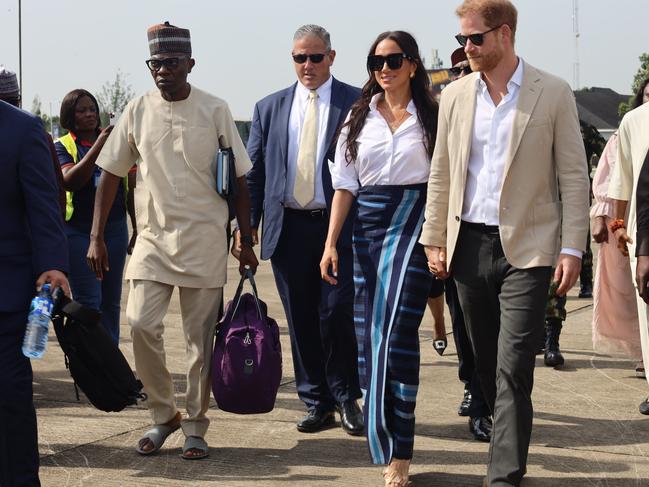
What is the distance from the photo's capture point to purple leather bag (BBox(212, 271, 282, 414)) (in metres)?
5.97

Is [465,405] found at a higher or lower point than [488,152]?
lower

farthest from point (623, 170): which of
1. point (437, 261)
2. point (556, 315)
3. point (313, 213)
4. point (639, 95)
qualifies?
point (556, 315)

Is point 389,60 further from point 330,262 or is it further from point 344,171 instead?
point 330,262

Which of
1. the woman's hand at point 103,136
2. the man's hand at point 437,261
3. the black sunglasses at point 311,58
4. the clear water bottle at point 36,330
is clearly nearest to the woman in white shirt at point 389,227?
the man's hand at point 437,261

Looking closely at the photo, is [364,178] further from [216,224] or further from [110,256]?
[110,256]

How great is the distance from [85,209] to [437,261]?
2.96 metres

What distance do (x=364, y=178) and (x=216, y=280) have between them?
98 centimetres

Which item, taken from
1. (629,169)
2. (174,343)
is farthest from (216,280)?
(174,343)

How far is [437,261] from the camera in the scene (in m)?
5.32

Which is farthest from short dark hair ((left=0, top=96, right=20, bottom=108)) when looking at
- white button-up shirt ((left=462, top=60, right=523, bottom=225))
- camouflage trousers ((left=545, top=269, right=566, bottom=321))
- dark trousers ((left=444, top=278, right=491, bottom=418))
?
camouflage trousers ((left=545, top=269, right=566, bottom=321))

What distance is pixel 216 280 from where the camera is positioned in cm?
613

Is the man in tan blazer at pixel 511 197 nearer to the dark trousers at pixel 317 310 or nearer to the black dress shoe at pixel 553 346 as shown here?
the dark trousers at pixel 317 310

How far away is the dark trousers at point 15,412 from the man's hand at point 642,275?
8.02ft

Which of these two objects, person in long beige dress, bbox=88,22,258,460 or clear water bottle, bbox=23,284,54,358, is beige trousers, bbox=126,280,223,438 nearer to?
person in long beige dress, bbox=88,22,258,460
